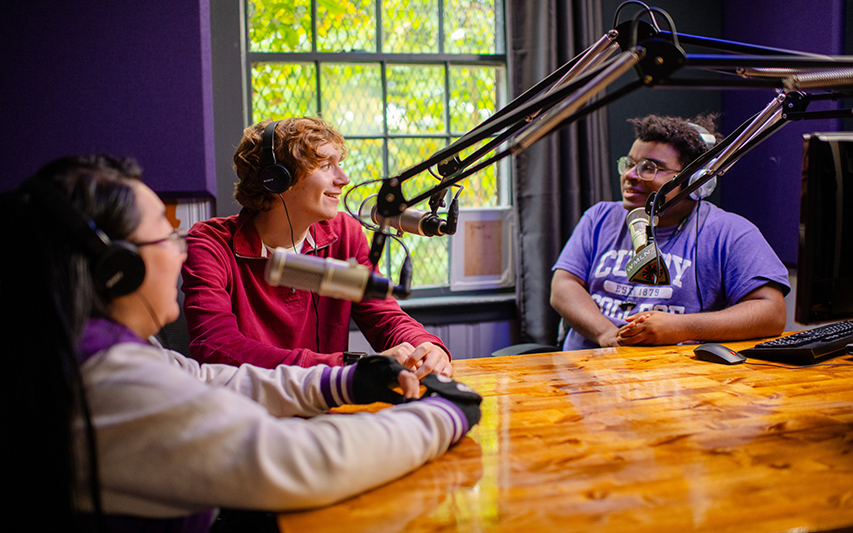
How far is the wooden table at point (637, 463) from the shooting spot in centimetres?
71

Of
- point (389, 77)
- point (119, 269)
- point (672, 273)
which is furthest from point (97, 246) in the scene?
point (389, 77)

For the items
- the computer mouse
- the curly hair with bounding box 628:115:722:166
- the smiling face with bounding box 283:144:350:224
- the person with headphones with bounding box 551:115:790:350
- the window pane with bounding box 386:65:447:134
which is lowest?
the computer mouse

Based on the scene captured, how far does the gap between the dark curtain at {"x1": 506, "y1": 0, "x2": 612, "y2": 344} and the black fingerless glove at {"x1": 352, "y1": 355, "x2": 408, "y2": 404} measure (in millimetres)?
1911

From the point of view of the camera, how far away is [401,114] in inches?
117

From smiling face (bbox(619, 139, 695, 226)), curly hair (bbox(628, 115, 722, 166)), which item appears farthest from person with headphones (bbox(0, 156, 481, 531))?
curly hair (bbox(628, 115, 722, 166))

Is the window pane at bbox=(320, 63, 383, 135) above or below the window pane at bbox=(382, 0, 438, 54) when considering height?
below

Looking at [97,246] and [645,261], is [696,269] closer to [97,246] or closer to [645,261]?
[645,261]

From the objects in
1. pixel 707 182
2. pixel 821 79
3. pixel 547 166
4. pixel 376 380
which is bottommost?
pixel 376 380

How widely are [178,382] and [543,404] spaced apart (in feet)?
2.40

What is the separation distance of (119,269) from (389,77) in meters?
2.40

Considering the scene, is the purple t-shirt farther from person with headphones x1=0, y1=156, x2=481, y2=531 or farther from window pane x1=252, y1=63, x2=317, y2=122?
window pane x1=252, y1=63, x2=317, y2=122

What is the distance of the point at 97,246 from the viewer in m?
0.73

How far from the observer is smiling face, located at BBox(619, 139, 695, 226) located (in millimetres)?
2064

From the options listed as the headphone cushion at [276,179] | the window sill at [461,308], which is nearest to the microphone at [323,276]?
the headphone cushion at [276,179]
